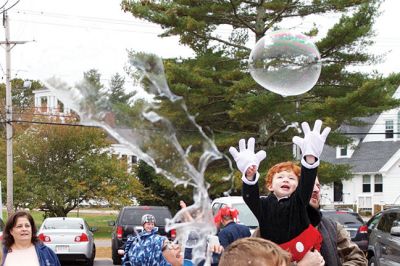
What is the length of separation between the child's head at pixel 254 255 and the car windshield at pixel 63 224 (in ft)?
57.2

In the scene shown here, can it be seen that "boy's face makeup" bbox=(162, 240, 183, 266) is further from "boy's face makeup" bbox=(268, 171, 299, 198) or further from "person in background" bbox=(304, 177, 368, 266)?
"boy's face makeup" bbox=(268, 171, 299, 198)

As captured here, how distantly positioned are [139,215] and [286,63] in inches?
550

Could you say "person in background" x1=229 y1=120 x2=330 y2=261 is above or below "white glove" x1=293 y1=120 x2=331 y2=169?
below

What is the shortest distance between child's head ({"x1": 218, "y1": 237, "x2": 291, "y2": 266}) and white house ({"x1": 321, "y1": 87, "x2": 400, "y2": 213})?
156 feet

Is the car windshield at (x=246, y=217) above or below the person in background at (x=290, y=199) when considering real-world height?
below

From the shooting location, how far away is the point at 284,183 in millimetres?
4078

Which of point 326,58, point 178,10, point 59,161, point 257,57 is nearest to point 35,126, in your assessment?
point 59,161

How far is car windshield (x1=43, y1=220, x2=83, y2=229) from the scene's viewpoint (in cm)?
1919

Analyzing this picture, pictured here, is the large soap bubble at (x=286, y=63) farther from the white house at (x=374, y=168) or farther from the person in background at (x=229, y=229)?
the white house at (x=374, y=168)

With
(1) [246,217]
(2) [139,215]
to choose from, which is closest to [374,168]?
(2) [139,215]

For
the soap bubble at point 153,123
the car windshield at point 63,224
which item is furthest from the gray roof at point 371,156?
the soap bubble at point 153,123

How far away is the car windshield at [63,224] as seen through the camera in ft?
63.0

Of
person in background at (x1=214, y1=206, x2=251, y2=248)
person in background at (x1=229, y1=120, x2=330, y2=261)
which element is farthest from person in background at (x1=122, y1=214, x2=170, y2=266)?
person in background at (x1=229, y1=120, x2=330, y2=261)

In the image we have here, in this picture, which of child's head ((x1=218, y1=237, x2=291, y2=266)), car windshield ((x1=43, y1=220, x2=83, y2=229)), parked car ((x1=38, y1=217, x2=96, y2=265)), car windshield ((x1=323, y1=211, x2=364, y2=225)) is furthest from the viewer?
car windshield ((x1=43, y1=220, x2=83, y2=229))
